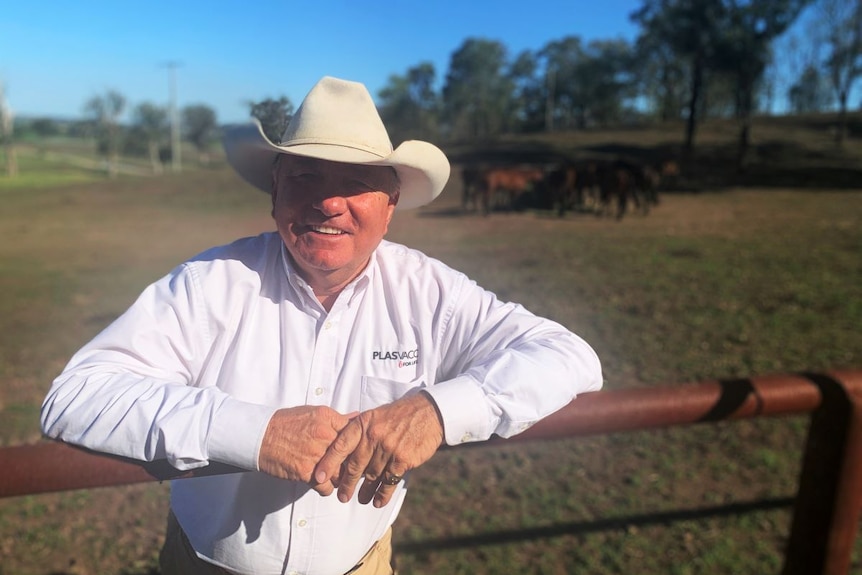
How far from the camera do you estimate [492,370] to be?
53.2 inches

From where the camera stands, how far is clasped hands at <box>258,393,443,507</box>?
1.20m

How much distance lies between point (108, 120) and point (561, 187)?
151ft

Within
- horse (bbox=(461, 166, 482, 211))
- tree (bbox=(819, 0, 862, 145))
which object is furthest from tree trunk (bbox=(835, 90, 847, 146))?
horse (bbox=(461, 166, 482, 211))

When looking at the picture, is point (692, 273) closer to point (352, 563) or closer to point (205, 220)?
point (352, 563)

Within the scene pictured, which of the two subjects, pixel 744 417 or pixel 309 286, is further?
pixel 744 417

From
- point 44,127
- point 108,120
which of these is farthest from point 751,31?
point 44,127

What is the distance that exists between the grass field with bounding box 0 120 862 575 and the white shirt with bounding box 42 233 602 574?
192cm

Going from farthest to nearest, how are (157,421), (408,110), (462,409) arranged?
(408,110) → (462,409) → (157,421)

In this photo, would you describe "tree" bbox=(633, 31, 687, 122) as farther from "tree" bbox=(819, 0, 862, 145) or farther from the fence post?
the fence post

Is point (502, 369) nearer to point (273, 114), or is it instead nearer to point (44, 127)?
point (273, 114)

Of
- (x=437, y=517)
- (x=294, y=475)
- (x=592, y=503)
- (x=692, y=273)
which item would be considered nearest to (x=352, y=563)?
(x=294, y=475)

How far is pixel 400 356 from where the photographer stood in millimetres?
1478

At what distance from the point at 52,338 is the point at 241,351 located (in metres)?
6.58

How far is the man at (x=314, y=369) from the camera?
1213 millimetres
